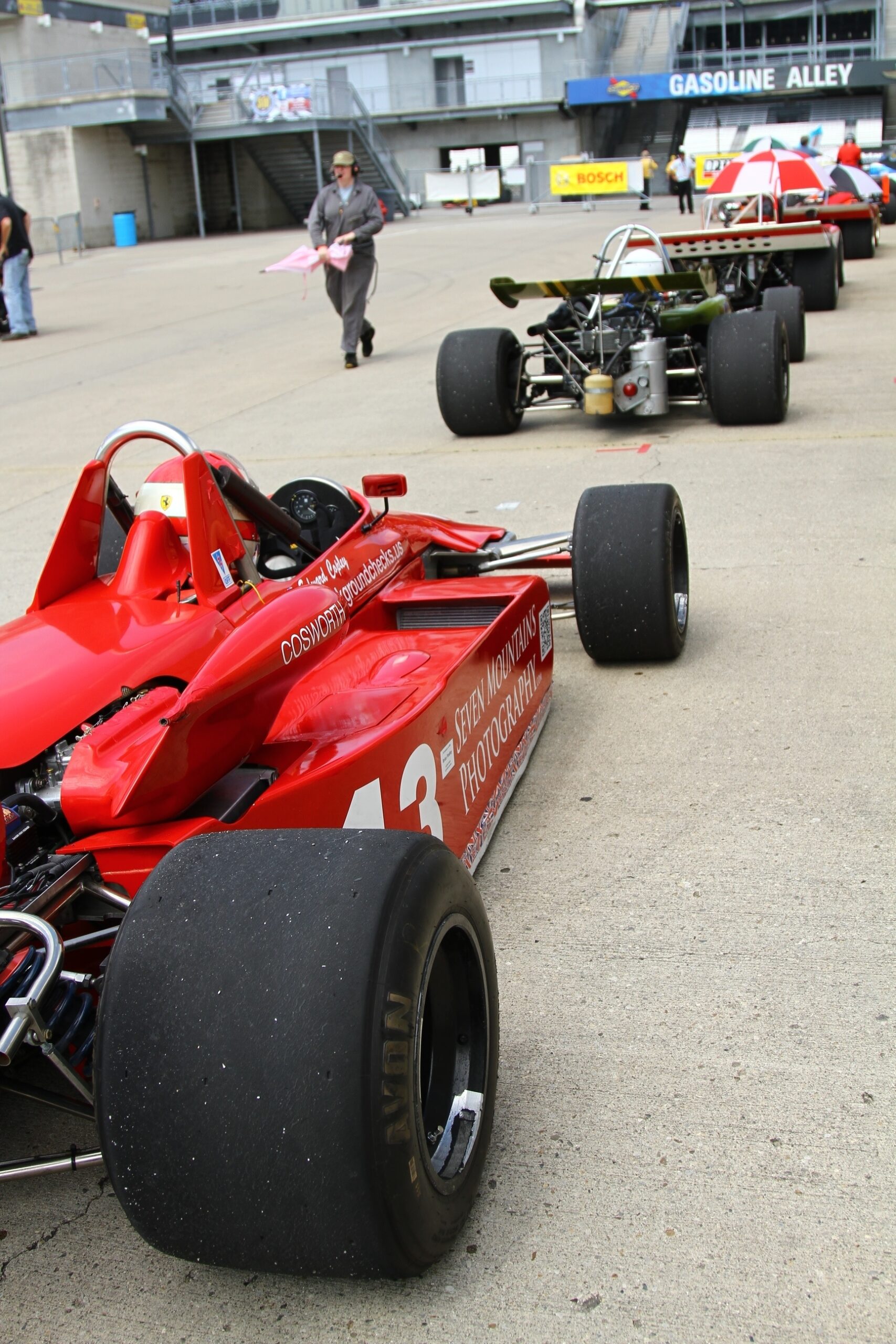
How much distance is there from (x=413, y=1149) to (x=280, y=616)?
4.94 feet

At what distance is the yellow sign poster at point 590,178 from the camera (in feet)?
134

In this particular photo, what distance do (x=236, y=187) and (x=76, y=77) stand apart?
618 cm

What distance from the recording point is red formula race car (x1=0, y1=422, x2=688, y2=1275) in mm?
2102

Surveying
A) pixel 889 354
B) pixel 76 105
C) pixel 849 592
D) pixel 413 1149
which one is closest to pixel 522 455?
pixel 849 592

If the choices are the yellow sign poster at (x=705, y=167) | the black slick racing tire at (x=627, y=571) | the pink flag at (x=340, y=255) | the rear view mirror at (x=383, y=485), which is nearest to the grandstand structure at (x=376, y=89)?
the yellow sign poster at (x=705, y=167)

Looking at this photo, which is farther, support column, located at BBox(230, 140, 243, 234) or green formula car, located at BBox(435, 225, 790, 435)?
support column, located at BBox(230, 140, 243, 234)

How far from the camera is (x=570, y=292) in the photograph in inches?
348

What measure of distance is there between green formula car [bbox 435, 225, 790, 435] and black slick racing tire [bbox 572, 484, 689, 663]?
3989mm

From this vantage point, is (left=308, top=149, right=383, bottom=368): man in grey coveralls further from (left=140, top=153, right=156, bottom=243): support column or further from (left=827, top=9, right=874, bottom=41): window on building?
(left=827, top=9, right=874, bottom=41): window on building

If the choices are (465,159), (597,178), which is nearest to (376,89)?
(465,159)

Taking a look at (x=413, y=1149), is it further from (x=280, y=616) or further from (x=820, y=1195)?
Result: (x=280, y=616)

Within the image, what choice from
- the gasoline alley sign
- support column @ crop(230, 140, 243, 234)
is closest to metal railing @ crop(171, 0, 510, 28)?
the gasoline alley sign

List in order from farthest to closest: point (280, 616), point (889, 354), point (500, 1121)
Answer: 1. point (889, 354)
2. point (280, 616)
3. point (500, 1121)

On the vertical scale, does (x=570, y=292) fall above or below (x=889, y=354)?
above
